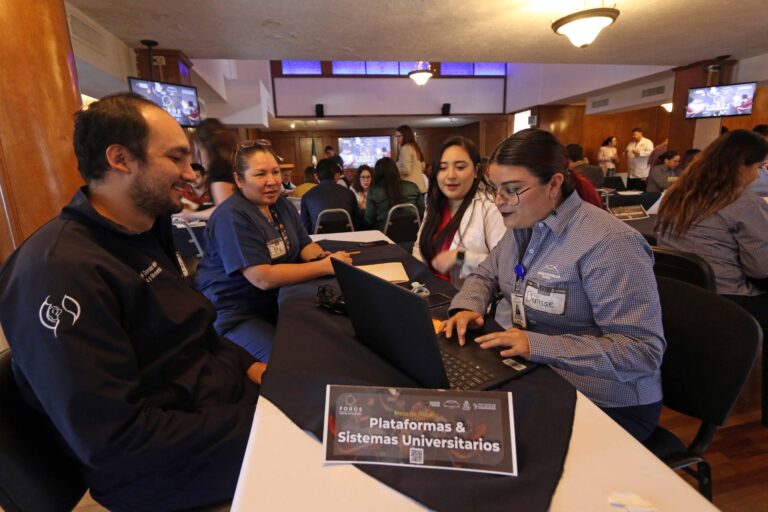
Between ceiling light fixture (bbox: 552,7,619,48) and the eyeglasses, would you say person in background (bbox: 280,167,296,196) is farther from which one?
the eyeglasses

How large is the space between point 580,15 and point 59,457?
4.40 metres

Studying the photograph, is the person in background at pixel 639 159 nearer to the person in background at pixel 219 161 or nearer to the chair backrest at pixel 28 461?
the person in background at pixel 219 161

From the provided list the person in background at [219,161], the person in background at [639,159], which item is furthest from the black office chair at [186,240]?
the person in background at [639,159]

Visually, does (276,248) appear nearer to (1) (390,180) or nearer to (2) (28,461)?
(2) (28,461)

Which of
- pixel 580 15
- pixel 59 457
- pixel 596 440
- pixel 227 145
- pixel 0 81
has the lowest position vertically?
pixel 59 457

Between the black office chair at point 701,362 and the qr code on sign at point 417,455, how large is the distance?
0.68 metres

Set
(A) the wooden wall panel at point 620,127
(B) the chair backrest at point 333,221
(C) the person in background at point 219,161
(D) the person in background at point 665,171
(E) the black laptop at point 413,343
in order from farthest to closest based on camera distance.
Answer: (A) the wooden wall panel at point 620,127, (D) the person in background at point 665,171, (B) the chair backrest at point 333,221, (C) the person in background at point 219,161, (E) the black laptop at point 413,343

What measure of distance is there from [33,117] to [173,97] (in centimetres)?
294

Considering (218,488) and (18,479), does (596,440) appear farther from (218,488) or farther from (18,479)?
(18,479)

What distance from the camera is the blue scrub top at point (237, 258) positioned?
165 centimetres

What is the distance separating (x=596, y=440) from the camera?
2.16 ft

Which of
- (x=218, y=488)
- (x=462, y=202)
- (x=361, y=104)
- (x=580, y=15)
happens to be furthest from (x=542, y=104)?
(x=218, y=488)

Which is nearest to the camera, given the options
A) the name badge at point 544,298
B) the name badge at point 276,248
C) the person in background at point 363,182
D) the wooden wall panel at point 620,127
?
the name badge at point 544,298

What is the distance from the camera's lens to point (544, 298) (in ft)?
3.50
